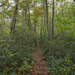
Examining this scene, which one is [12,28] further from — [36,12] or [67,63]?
[36,12]

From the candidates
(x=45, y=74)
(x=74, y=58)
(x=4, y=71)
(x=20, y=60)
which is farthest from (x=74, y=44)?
(x=4, y=71)

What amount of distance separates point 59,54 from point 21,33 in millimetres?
5094

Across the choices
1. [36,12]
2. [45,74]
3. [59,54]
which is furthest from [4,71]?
[36,12]

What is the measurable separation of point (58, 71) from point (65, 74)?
0.40 metres

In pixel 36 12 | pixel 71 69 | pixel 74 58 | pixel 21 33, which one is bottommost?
pixel 71 69

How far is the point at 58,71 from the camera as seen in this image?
3.46 m

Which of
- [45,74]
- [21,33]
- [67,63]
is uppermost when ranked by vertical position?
[21,33]

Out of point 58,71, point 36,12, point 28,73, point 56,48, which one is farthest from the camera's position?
point 36,12

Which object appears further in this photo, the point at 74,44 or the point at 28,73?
the point at 74,44

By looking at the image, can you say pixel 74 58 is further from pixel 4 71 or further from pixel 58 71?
pixel 4 71

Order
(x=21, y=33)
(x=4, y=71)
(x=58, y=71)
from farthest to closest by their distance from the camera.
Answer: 1. (x=21, y=33)
2. (x=58, y=71)
3. (x=4, y=71)

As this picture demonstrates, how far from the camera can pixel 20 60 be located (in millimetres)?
4594

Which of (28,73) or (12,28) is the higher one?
(12,28)

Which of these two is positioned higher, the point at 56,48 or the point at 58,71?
the point at 56,48
